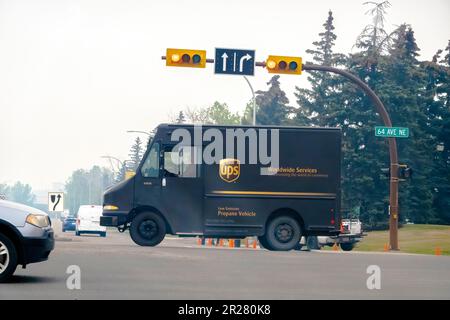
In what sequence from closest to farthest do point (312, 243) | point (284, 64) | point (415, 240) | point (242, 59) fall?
point (284, 64)
point (242, 59)
point (312, 243)
point (415, 240)

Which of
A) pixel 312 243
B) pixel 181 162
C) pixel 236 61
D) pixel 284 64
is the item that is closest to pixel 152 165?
pixel 181 162

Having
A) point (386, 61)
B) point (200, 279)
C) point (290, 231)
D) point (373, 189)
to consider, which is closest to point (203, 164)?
point (290, 231)

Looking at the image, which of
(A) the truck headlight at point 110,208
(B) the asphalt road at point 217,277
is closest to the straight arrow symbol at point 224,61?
(A) the truck headlight at point 110,208

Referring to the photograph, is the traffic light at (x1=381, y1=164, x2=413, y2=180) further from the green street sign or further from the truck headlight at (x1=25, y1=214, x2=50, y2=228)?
the truck headlight at (x1=25, y1=214, x2=50, y2=228)

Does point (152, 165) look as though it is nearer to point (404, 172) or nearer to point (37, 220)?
point (404, 172)

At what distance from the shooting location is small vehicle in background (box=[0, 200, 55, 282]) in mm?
12695

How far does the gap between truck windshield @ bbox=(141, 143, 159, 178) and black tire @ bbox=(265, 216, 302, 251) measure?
3.48 meters

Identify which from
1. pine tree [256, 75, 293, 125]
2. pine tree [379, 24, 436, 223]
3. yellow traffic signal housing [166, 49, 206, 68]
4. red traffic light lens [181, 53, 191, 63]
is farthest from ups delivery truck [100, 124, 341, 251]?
pine tree [256, 75, 293, 125]

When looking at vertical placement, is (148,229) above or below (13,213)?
below

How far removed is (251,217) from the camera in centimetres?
2456

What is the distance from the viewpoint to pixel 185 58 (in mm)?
26703

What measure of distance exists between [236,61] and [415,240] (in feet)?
69.7

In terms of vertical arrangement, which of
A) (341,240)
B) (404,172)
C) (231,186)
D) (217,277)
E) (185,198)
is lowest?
(217,277)
